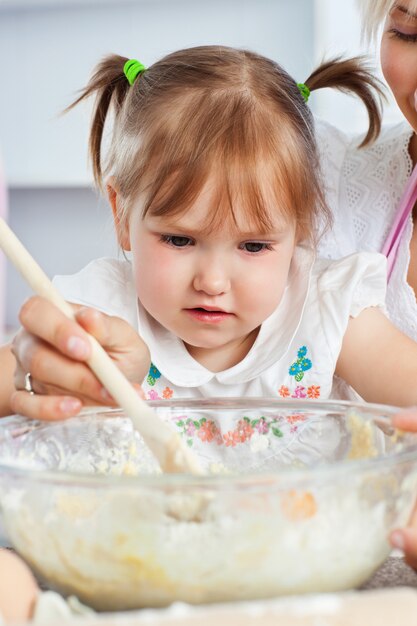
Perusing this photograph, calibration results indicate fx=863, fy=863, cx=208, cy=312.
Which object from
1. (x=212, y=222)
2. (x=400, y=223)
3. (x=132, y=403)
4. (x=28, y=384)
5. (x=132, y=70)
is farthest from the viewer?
(x=400, y=223)

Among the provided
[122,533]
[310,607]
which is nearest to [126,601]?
[122,533]

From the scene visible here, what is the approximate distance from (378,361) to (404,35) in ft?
1.35

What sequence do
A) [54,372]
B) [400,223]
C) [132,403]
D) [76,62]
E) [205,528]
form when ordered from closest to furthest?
[205,528]
[132,403]
[54,372]
[400,223]
[76,62]

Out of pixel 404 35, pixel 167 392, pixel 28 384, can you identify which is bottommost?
pixel 167 392

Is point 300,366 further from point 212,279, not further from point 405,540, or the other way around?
point 405,540

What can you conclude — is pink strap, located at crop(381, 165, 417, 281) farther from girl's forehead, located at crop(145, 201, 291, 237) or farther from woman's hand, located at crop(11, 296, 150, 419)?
woman's hand, located at crop(11, 296, 150, 419)

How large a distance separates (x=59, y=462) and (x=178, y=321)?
40 centimetres

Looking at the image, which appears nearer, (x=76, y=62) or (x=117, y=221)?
(x=117, y=221)

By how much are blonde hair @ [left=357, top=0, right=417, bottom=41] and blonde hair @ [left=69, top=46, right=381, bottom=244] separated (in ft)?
0.45

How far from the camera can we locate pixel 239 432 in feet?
2.35

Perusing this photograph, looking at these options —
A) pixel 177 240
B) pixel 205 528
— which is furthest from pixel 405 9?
pixel 205 528

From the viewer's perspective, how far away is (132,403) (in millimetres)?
581

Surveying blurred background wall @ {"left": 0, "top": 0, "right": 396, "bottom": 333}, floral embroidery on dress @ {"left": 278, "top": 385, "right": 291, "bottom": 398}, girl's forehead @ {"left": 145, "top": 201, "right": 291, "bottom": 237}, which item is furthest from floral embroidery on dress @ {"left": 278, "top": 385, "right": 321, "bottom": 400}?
blurred background wall @ {"left": 0, "top": 0, "right": 396, "bottom": 333}

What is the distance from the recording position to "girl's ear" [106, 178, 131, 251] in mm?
1103
